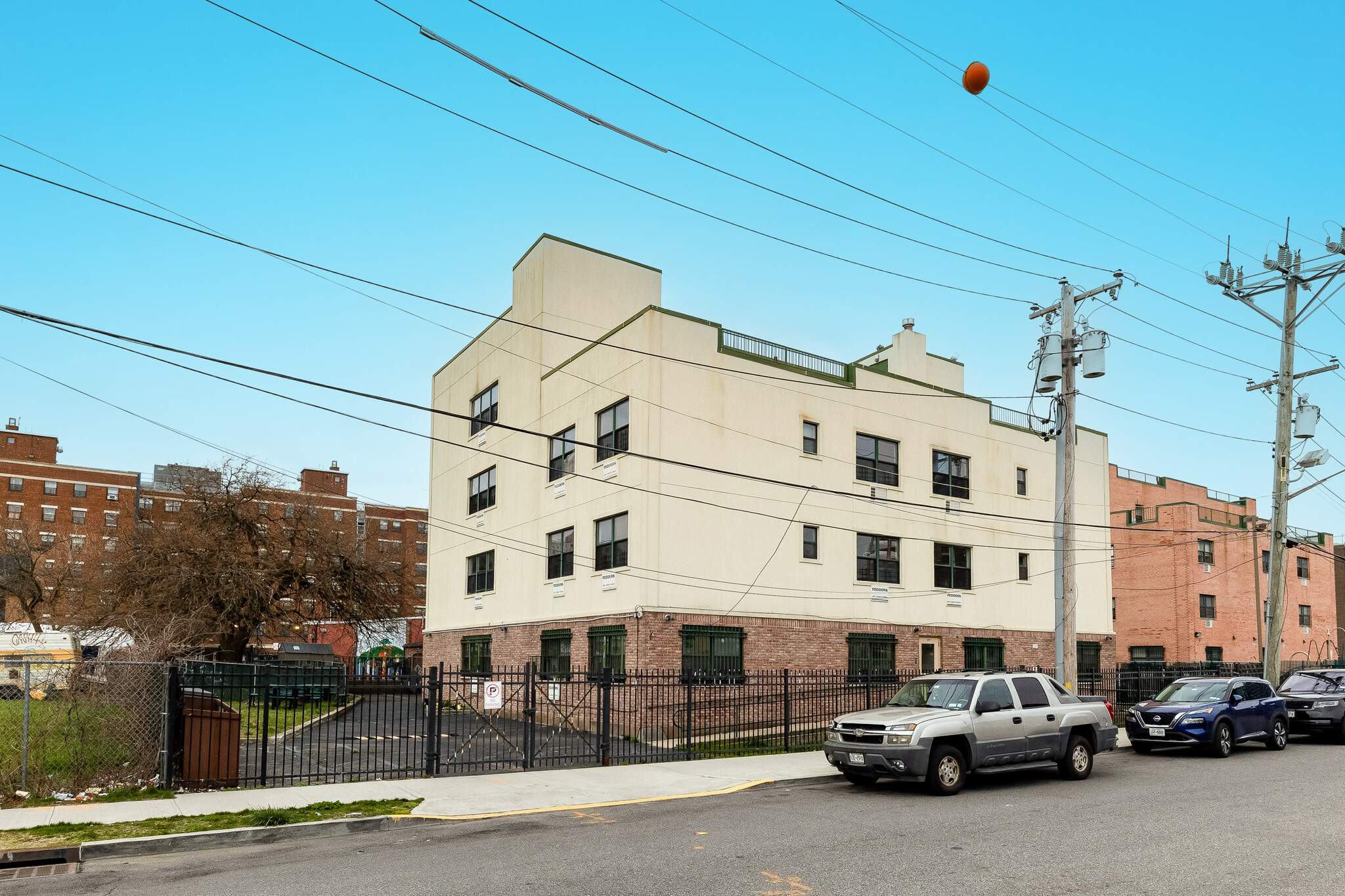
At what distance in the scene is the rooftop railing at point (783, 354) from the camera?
29250 millimetres

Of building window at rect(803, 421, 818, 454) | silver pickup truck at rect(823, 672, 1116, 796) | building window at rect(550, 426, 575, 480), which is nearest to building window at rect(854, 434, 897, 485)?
building window at rect(803, 421, 818, 454)

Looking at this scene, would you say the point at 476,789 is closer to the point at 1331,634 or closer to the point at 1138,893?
the point at 1138,893

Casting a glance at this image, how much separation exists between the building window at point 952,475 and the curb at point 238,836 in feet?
80.0

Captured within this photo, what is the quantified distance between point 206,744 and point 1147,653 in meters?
50.3

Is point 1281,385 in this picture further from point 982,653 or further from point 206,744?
point 206,744

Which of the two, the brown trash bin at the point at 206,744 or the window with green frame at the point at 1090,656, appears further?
the window with green frame at the point at 1090,656

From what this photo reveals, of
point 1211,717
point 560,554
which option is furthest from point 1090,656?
point 560,554

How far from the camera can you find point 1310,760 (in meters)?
18.9

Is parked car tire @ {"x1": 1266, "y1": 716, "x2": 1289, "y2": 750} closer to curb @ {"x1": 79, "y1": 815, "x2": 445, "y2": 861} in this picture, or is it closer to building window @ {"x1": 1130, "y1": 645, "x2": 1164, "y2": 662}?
curb @ {"x1": 79, "y1": 815, "x2": 445, "y2": 861}

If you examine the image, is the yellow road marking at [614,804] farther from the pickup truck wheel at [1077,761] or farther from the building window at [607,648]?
the building window at [607,648]

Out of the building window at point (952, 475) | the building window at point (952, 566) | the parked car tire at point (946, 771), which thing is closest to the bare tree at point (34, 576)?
the building window at point (952, 566)

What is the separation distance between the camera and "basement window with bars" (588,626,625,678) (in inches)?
1053

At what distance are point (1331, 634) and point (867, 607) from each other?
45.6m

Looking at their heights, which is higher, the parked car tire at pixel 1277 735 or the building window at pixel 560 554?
the building window at pixel 560 554
